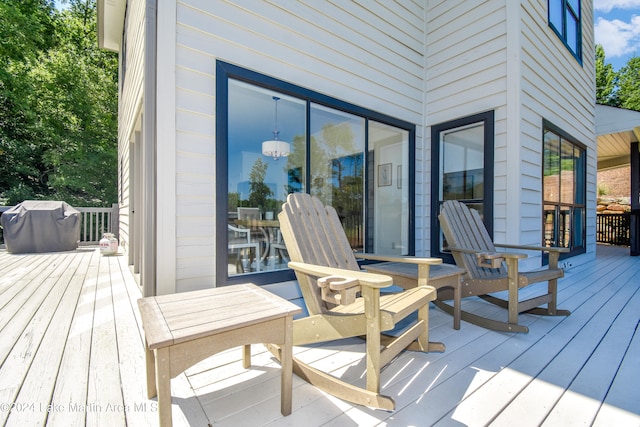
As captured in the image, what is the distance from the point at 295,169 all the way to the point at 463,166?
2242 mm

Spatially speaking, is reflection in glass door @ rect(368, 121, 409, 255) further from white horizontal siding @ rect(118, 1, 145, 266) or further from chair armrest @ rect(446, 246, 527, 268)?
white horizontal siding @ rect(118, 1, 145, 266)

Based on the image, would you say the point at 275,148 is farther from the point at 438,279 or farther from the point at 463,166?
the point at 463,166

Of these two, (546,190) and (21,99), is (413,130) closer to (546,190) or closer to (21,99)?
(546,190)

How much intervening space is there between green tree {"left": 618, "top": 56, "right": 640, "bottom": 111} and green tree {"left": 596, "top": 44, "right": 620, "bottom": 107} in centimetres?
26

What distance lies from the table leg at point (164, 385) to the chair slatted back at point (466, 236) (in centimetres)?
233

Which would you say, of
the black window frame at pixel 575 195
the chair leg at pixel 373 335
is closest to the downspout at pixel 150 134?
the chair leg at pixel 373 335

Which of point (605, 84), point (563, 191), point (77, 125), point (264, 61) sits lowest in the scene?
point (563, 191)

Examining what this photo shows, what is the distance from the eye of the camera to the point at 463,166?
12.6 feet

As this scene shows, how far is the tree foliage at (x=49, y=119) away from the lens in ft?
33.7

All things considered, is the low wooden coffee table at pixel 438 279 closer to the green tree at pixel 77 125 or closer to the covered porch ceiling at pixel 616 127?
the covered porch ceiling at pixel 616 127

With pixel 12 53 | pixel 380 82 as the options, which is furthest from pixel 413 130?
pixel 12 53

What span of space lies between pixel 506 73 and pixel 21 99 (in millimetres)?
14369

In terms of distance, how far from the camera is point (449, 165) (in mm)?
3980

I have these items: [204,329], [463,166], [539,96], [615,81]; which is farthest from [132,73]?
[615,81]
